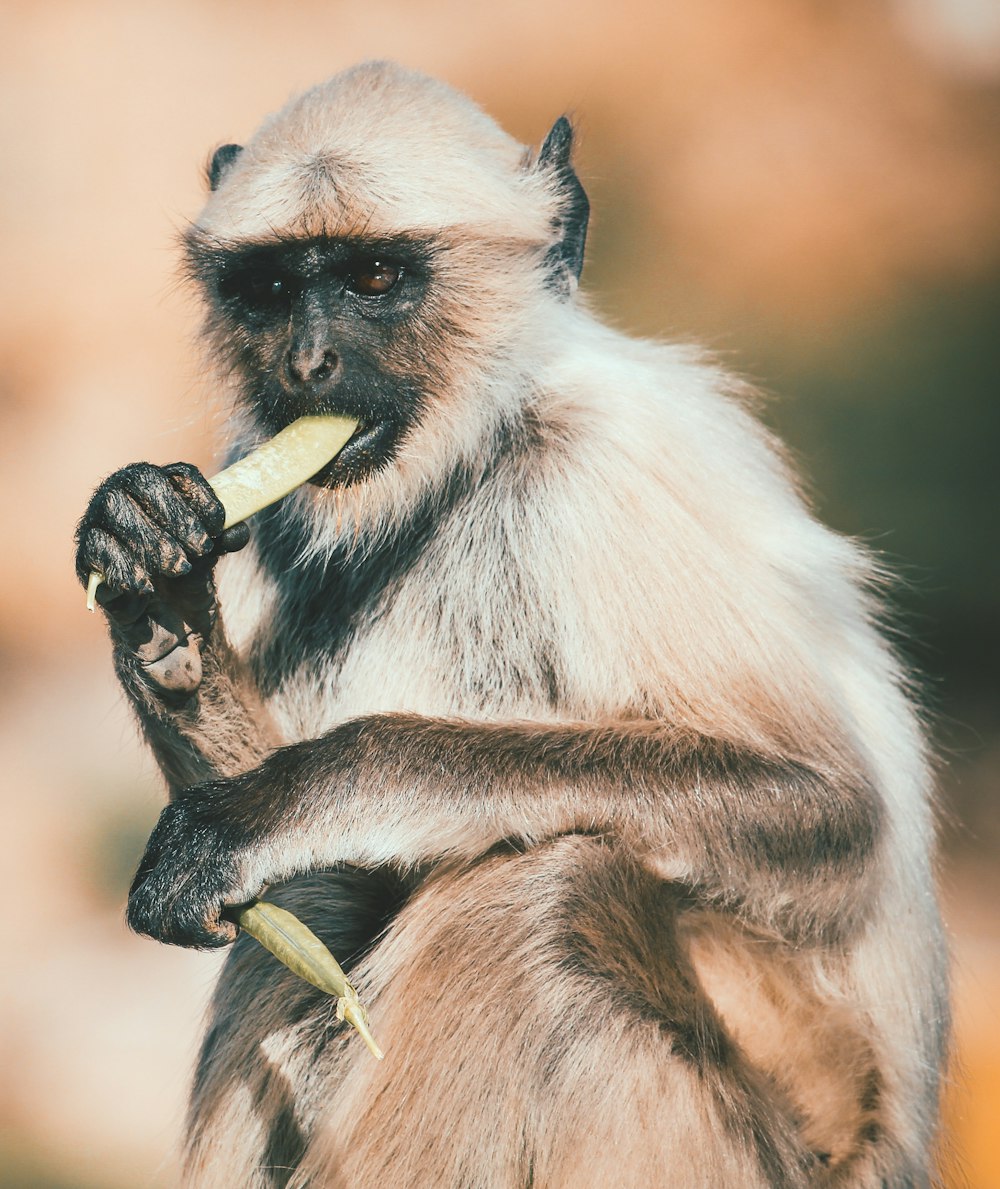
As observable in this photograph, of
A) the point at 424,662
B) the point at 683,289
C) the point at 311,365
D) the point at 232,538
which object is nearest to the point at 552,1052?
the point at 424,662

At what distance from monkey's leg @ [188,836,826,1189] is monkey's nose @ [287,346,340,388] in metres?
0.99

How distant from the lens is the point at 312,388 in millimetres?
2914

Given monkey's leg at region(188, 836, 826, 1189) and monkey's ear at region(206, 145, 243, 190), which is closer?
monkey's leg at region(188, 836, 826, 1189)

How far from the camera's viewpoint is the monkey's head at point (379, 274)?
2.98 metres

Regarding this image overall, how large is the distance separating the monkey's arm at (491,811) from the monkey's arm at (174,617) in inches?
14.3

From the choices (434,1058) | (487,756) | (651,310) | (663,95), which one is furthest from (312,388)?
(663,95)

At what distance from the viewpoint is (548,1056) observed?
2.45m

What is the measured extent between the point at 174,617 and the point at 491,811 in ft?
2.49

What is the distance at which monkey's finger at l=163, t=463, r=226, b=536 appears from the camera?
2592mm

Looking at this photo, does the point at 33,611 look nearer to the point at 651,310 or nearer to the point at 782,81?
the point at 651,310

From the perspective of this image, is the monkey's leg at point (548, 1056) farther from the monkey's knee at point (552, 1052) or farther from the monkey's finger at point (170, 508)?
the monkey's finger at point (170, 508)

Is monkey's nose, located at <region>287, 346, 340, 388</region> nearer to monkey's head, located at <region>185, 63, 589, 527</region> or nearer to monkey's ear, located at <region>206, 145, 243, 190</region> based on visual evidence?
monkey's head, located at <region>185, 63, 589, 527</region>

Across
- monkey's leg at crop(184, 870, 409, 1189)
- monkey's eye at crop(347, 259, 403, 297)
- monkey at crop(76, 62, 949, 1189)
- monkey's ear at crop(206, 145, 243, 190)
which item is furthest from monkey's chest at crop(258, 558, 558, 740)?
monkey's ear at crop(206, 145, 243, 190)

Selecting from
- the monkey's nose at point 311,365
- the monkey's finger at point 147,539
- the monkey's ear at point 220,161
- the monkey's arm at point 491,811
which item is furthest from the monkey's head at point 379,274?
the monkey's arm at point 491,811
